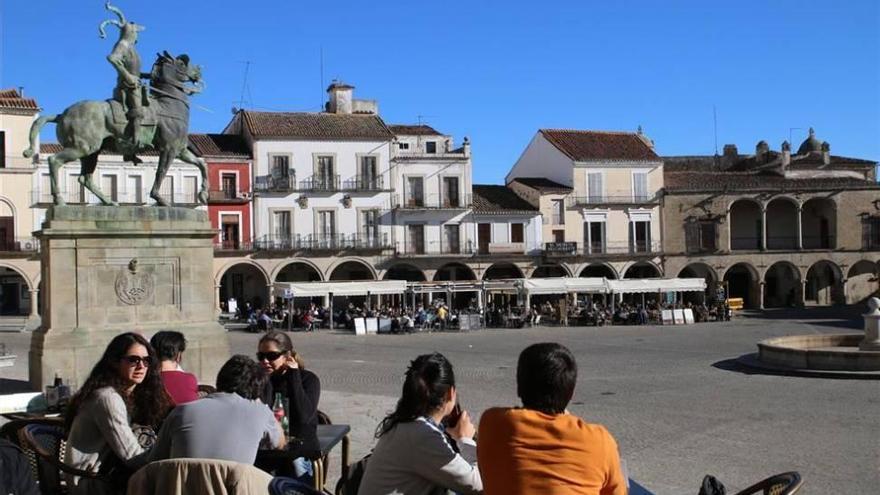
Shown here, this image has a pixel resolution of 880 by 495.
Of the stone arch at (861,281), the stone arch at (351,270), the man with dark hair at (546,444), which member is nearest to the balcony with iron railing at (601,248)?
the stone arch at (351,270)

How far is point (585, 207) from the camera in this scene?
45125mm

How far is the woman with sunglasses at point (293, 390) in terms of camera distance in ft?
17.0

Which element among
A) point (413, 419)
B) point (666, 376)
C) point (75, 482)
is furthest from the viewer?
point (666, 376)

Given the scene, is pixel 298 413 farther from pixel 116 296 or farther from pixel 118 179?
pixel 118 179

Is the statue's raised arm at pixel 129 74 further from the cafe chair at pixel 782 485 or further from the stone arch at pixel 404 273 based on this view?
the stone arch at pixel 404 273

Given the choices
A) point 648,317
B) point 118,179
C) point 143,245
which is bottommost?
point 648,317

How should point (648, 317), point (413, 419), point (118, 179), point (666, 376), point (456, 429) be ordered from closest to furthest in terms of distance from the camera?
point (413, 419)
point (456, 429)
point (666, 376)
point (648, 317)
point (118, 179)

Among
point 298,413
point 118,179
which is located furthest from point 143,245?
point 118,179

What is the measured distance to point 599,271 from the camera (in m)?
45.7

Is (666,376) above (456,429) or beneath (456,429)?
beneath

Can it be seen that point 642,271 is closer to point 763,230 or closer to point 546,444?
point 763,230

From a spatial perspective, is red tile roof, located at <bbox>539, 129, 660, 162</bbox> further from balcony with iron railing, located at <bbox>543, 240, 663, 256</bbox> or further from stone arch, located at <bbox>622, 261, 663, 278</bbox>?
stone arch, located at <bbox>622, 261, 663, 278</bbox>

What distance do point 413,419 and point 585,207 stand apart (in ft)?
138

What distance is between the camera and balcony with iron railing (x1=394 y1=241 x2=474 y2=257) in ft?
139
